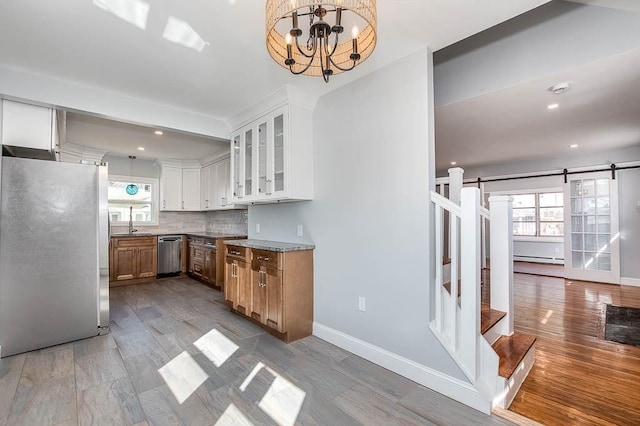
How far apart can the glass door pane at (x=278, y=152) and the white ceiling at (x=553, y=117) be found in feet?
6.04

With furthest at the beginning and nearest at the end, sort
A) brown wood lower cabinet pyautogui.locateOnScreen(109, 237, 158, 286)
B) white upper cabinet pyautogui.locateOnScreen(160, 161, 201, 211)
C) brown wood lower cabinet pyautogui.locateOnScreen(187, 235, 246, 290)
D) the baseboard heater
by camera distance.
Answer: the baseboard heater, white upper cabinet pyautogui.locateOnScreen(160, 161, 201, 211), brown wood lower cabinet pyautogui.locateOnScreen(109, 237, 158, 286), brown wood lower cabinet pyautogui.locateOnScreen(187, 235, 246, 290)

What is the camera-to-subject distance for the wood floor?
185 cm

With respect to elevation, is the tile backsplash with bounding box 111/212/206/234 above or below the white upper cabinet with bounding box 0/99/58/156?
below

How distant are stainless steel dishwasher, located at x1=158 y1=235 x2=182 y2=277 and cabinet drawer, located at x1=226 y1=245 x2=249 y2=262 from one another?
9.42 feet

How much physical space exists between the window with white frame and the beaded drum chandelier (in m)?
7.80

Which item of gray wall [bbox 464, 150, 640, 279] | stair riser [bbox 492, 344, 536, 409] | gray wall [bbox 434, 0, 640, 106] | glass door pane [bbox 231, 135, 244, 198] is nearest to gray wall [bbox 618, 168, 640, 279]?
gray wall [bbox 464, 150, 640, 279]

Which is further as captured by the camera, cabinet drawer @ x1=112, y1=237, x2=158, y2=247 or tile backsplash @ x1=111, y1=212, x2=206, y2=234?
tile backsplash @ x1=111, y1=212, x2=206, y2=234

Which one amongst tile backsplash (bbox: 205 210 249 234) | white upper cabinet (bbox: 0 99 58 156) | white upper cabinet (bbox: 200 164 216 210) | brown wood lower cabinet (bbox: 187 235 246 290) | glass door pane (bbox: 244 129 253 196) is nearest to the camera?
white upper cabinet (bbox: 0 99 58 156)

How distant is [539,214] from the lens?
26.5 feet

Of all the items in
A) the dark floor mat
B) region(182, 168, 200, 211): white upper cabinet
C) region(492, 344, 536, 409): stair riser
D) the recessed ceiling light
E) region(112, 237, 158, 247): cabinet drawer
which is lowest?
the dark floor mat

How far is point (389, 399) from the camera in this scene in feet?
6.46

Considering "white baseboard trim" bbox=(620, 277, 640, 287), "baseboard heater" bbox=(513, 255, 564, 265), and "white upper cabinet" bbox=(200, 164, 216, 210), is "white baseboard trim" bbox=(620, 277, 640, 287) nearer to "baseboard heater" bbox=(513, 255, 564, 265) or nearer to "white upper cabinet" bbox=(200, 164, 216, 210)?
"baseboard heater" bbox=(513, 255, 564, 265)

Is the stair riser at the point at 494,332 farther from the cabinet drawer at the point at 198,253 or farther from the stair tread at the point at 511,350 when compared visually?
the cabinet drawer at the point at 198,253

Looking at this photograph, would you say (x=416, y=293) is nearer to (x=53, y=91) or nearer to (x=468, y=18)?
(x=468, y=18)
